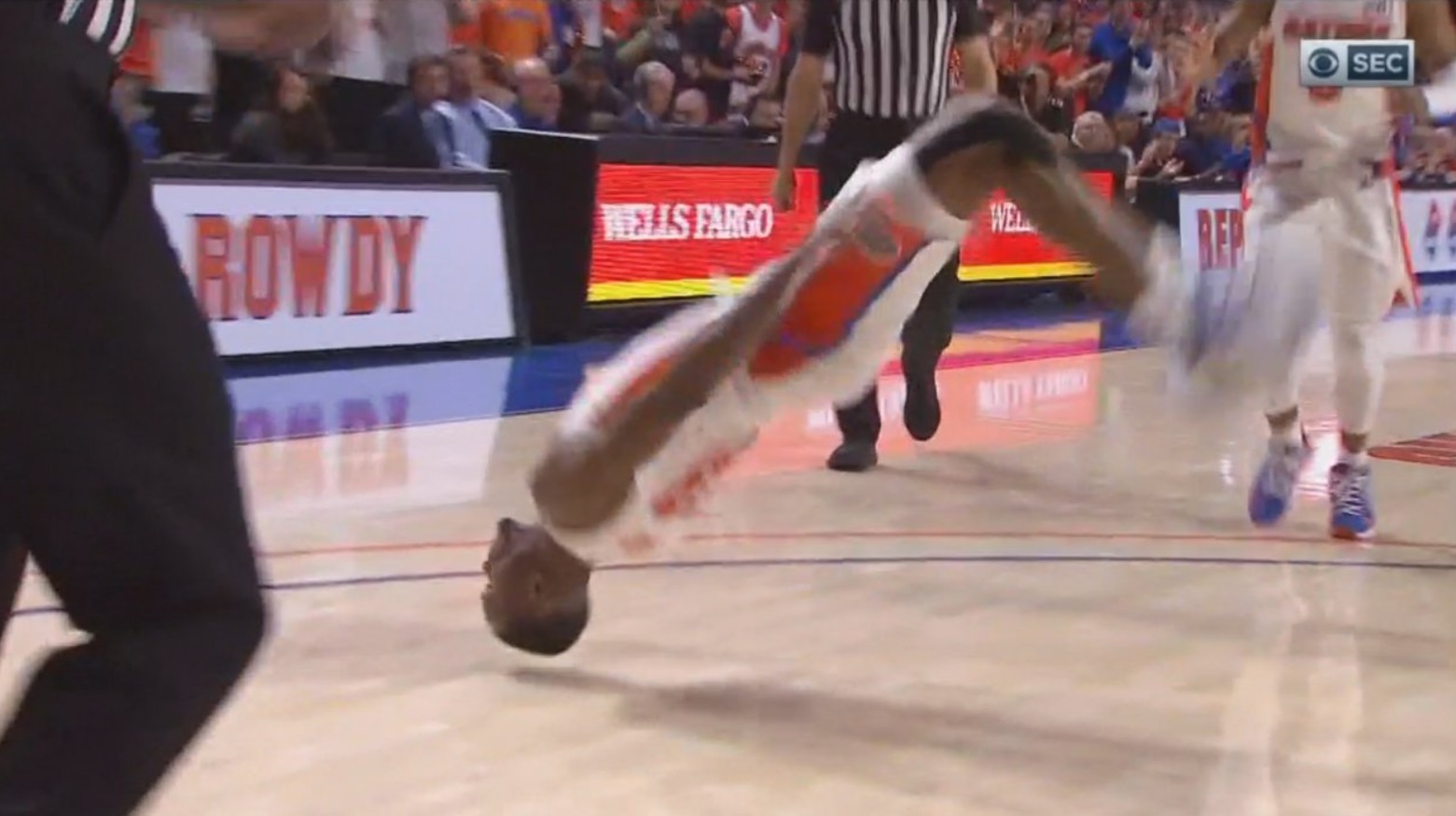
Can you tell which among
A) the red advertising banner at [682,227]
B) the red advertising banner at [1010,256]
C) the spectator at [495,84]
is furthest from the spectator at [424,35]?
the red advertising banner at [1010,256]

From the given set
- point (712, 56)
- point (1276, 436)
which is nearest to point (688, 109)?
point (712, 56)

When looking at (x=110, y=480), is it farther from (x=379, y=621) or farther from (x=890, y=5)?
(x=890, y=5)

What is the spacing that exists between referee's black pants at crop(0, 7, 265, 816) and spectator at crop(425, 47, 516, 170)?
6.64 metres

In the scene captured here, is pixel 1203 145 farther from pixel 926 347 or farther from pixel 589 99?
pixel 926 347

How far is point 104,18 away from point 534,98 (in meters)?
7.33

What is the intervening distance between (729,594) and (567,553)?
73cm

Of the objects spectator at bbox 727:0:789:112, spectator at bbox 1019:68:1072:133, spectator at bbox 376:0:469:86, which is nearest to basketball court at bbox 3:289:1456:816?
spectator at bbox 376:0:469:86

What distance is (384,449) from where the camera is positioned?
4.89 meters

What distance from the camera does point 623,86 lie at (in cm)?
962

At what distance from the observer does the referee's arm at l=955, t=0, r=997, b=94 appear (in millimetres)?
4938

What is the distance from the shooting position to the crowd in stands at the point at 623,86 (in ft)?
23.6

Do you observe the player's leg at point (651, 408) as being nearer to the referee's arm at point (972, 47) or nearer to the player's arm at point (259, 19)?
the player's arm at point (259, 19)

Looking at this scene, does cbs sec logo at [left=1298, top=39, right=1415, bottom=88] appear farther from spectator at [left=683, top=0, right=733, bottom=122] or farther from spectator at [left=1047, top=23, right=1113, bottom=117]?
spectator at [left=1047, top=23, right=1113, bottom=117]

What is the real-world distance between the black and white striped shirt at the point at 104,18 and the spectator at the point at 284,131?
5.85m
